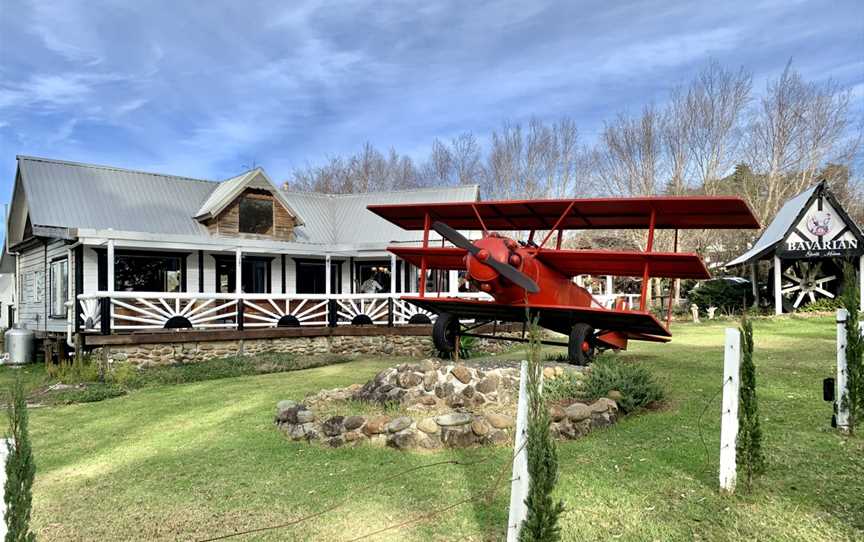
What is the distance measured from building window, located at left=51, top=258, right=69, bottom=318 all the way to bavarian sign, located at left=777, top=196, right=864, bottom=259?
26213mm

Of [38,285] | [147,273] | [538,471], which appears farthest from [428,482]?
[38,285]

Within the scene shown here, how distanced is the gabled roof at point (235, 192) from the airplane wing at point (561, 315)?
11147 mm

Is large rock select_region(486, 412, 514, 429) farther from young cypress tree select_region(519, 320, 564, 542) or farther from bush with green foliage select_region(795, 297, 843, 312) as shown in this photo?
bush with green foliage select_region(795, 297, 843, 312)

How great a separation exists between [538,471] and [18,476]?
2855 mm

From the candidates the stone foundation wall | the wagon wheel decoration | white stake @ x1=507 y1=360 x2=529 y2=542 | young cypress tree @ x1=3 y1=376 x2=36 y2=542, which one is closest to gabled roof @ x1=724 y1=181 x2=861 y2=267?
the wagon wheel decoration

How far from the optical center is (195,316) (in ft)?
54.6

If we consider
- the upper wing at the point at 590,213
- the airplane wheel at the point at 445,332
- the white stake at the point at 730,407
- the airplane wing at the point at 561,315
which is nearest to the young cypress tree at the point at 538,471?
the white stake at the point at 730,407

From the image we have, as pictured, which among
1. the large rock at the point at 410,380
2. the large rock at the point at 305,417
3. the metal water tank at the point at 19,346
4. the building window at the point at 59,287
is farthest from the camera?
the metal water tank at the point at 19,346

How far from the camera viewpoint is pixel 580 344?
9.68 metres

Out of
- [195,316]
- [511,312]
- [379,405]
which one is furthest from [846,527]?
[195,316]

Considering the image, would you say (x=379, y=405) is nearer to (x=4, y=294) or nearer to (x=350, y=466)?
(x=350, y=466)

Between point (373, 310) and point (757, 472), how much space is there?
50.6ft

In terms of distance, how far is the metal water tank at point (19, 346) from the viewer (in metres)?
19.5

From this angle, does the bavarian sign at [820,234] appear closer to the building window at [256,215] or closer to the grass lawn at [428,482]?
the grass lawn at [428,482]
